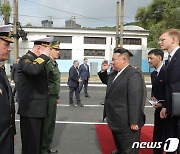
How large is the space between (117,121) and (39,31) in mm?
31968

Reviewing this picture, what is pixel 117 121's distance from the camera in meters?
3.79

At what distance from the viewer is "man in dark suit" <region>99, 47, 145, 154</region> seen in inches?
142

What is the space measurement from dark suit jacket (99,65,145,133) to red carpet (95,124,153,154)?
4.39 feet

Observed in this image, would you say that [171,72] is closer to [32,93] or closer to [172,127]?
[172,127]

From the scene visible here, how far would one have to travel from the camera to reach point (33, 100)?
11.9ft

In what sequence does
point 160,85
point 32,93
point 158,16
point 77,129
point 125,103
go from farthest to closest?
point 158,16, point 77,129, point 160,85, point 125,103, point 32,93

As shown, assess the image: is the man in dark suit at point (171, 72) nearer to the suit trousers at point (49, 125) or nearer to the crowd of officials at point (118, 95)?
the crowd of officials at point (118, 95)

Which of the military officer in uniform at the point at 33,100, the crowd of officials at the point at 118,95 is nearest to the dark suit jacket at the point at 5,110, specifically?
the crowd of officials at the point at 118,95

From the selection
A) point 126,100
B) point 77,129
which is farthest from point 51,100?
point 77,129

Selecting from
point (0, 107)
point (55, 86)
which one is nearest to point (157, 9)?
point (55, 86)

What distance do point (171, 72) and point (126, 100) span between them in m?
0.73

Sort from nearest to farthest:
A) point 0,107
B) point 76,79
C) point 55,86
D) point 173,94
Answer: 1. point 0,107
2. point 173,94
3. point 55,86
4. point 76,79

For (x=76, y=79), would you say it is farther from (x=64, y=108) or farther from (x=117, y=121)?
(x=117, y=121)

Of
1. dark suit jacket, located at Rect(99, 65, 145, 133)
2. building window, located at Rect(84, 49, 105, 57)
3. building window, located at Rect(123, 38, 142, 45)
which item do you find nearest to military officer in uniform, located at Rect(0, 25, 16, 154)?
dark suit jacket, located at Rect(99, 65, 145, 133)
